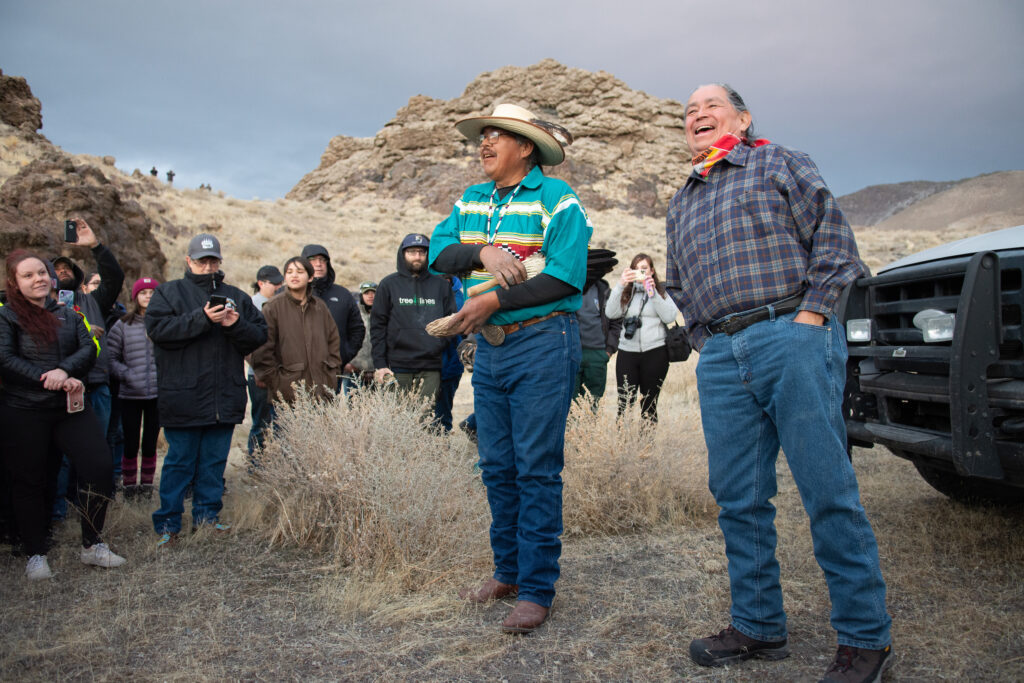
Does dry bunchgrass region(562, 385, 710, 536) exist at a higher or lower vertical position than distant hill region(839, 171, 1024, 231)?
lower

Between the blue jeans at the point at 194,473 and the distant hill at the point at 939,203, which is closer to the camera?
the blue jeans at the point at 194,473

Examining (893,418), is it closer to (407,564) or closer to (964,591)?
(964,591)

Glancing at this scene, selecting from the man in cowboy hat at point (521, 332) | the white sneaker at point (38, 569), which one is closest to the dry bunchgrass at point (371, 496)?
the man in cowboy hat at point (521, 332)

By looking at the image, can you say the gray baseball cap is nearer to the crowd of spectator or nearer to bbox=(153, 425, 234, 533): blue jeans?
the crowd of spectator

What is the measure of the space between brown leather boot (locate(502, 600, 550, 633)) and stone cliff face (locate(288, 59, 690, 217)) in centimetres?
4456

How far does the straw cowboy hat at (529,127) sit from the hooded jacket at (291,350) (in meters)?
2.97

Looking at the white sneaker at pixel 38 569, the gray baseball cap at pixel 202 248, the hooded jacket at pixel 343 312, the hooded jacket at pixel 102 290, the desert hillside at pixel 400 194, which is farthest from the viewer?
the desert hillside at pixel 400 194

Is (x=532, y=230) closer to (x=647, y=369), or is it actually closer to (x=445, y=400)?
(x=647, y=369)

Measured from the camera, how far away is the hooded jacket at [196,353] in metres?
4.69

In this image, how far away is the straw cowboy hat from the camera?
10.7 ft

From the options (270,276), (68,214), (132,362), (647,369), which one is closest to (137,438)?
(132,362)

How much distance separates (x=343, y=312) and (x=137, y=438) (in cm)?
214

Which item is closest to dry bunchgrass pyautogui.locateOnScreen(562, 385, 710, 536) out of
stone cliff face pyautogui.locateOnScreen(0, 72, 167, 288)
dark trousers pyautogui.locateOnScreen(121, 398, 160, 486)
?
dark trousers pyautogui.locateOnScreen(121, 398, 160, 486)

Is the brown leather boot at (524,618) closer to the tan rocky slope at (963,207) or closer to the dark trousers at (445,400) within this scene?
the dark trousers at (445,400)
